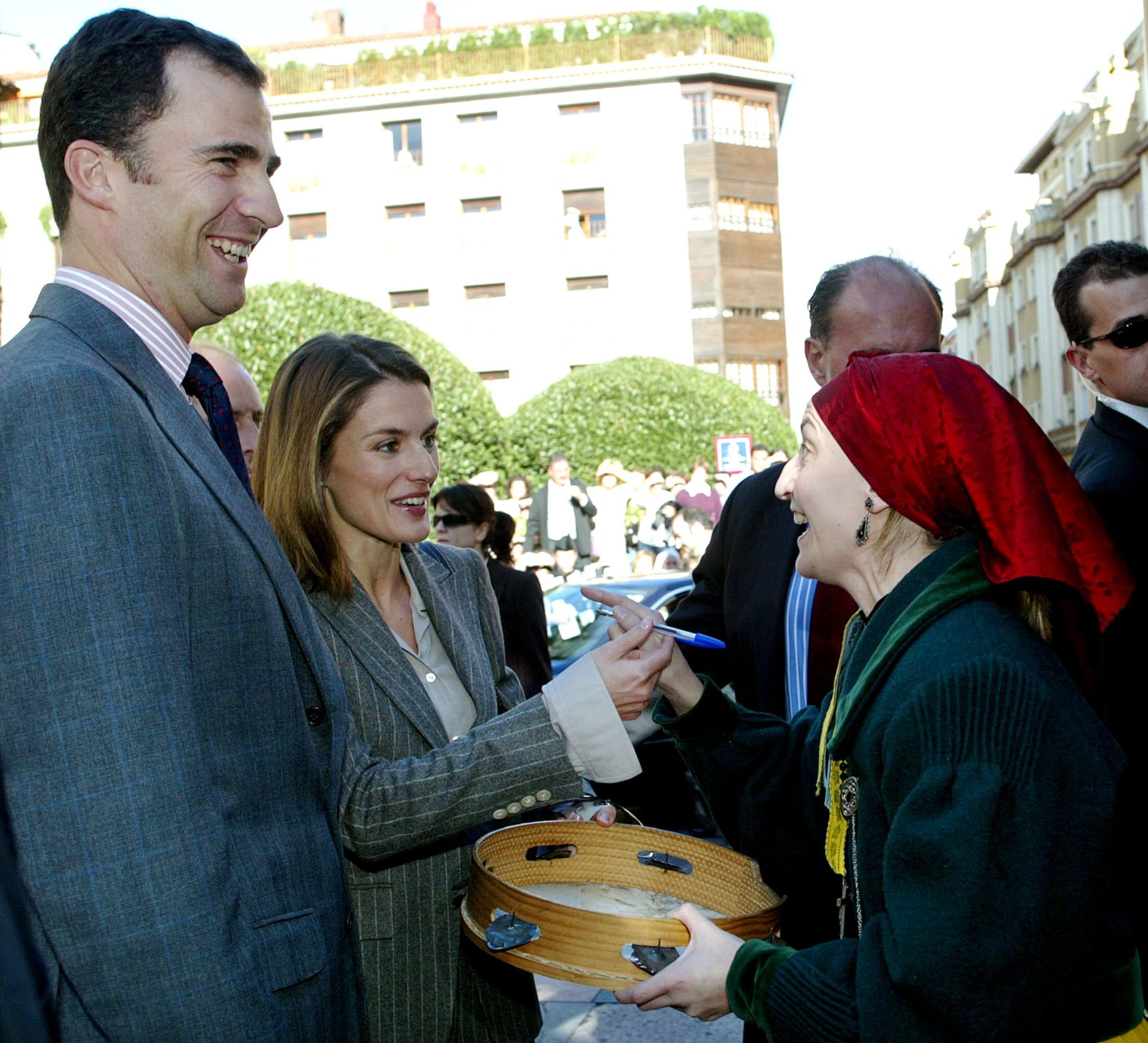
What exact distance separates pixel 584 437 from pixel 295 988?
27.4 meters

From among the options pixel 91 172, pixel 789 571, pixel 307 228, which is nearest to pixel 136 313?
pixel 91 172

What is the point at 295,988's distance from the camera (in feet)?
5.09

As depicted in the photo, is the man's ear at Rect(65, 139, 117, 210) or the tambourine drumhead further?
the tambourine drumhead

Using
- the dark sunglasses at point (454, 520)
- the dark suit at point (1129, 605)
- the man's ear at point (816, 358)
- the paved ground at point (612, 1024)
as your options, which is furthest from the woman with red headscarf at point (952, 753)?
the dark sunglasses at point (454, 520)

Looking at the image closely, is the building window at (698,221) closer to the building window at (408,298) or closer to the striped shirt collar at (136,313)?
the building window at (408,298)

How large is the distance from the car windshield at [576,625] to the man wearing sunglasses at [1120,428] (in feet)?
15.8

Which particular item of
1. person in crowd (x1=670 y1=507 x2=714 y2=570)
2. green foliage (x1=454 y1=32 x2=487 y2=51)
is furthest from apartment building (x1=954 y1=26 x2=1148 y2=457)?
green foliage (x1=454 y1=32 x2=487 y2=51)

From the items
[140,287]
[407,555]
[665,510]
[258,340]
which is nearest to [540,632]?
[407,555]

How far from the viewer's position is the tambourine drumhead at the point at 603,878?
77.2 inches

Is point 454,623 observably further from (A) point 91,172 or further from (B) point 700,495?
(B) point 700,495

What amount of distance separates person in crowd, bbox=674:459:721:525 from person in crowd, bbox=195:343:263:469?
987cm

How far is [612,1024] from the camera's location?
16.2ft

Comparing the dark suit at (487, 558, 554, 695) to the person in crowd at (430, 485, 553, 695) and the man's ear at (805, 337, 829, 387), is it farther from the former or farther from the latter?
the man's ear at (805, 337, 829, 387)

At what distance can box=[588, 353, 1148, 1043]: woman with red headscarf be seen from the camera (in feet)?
5.09
